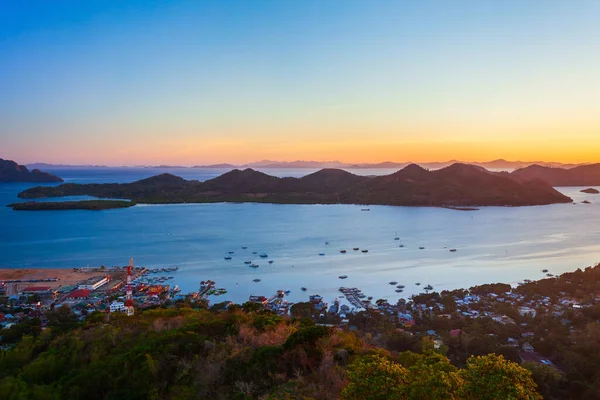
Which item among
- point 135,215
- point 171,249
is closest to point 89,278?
point 171,249

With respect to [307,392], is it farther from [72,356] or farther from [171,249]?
[171,249]

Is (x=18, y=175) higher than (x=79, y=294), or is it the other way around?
(x=18, y=175)

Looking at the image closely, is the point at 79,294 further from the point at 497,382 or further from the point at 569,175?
the point at 569,175

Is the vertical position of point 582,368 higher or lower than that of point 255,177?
lower

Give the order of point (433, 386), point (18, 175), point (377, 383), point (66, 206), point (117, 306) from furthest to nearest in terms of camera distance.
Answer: point (18, 175) < point (66, 206) < point (117, 306) < point (377, 383) < point (433, 386)

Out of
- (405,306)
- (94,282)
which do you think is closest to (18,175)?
(94,282)

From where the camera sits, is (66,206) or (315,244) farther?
(66,206)

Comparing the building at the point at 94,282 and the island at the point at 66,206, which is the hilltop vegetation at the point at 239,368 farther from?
the island at the point at 66,206

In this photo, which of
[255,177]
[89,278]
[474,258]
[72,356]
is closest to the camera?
[72,356]

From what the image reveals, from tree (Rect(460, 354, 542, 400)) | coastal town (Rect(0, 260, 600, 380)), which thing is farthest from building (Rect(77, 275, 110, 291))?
tree (Rect(460, 354, 542, 400))
